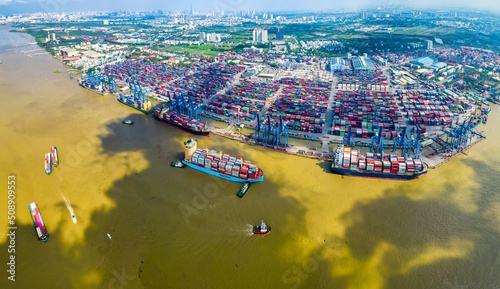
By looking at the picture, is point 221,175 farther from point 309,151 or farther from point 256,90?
point 256,90

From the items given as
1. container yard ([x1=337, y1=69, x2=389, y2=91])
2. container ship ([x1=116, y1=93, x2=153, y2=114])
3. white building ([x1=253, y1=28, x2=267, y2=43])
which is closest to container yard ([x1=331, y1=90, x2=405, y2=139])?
container yard ([x1=337, y1=69, x2=389, y2=91])

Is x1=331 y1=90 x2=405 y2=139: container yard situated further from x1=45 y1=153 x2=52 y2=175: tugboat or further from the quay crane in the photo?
x1=45 y1=153 x2=52 y2=175: tugboat

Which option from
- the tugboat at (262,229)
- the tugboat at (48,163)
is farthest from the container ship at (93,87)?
the tugboat at (262,229)

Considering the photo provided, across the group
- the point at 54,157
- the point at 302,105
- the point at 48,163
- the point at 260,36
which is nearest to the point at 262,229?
the point at 48,163

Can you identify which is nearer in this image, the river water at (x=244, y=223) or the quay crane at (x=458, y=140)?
the river water at (x=244, y=223)

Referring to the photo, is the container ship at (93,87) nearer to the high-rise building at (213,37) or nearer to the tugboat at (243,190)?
the tugboat at (243,190)

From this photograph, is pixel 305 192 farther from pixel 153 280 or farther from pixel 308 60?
pixel 308 60

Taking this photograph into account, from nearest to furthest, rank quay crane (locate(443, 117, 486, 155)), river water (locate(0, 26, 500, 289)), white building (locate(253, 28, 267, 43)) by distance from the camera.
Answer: river water (locate(0, 26, 500, 289)), quay crane (locate(443, 117, 486, 155)), white building (locate(253, 28, 267, 43))
